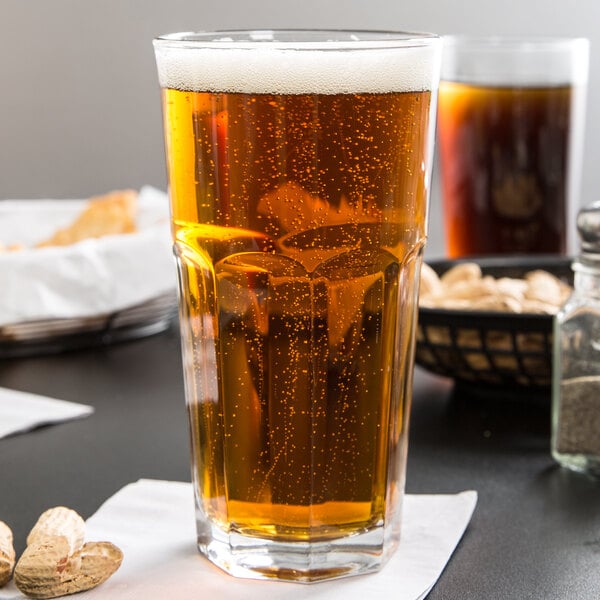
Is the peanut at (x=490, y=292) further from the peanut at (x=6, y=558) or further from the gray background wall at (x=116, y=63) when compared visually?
the gray background wall at (x=116, y=63)

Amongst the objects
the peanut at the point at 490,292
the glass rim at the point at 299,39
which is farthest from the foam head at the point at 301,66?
the peanut at the point at 490,292

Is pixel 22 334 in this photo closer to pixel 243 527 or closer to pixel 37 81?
pixel 243 527

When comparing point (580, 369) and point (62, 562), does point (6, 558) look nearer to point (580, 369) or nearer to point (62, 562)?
point (62, 562)

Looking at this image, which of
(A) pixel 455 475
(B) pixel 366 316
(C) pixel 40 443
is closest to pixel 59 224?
(C) pixel 40 443

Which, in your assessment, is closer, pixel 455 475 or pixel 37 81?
pixel 455 475

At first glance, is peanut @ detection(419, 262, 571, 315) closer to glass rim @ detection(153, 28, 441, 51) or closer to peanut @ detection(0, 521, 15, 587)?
glass rim @ detection(153, 28, 441, 51)
